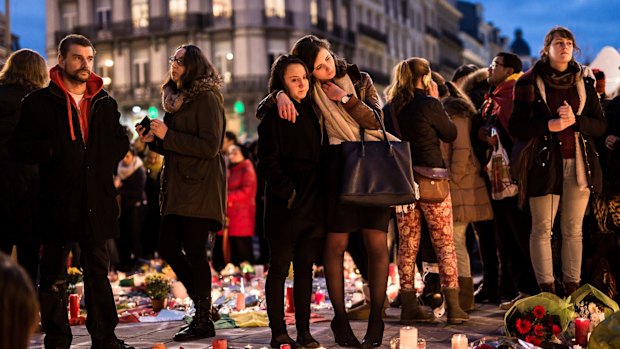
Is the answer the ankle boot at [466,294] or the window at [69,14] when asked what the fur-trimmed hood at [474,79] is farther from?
the window at [69,14]

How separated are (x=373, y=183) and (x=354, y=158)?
20 centimetres

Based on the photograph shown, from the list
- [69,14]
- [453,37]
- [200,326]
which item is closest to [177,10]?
[69,14]

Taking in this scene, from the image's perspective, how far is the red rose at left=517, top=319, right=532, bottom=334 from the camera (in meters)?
5.78

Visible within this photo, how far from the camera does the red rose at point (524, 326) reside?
578cm

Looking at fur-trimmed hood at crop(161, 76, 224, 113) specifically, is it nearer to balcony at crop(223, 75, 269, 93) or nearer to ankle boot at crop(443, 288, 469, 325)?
ankle boot at crop(443, 288, 469, 325)

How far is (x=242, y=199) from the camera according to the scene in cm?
1266

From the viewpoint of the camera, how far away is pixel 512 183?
752 cm

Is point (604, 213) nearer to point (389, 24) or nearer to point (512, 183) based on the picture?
point (512, 183)

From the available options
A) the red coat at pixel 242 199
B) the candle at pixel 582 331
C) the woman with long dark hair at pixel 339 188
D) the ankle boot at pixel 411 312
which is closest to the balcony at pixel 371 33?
the red coat at pixel 242 199

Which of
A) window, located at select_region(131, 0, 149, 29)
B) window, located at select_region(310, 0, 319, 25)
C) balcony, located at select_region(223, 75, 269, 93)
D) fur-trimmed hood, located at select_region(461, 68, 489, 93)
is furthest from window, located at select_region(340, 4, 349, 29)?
fur-trimmed hood, located at select_region(461, 68, 489, 93)

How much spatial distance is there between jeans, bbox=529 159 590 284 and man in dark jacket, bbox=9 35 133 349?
10.7 ft

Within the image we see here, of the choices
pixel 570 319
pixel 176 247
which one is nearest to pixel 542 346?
pixel 570 319

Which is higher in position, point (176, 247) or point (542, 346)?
point (176, 247)

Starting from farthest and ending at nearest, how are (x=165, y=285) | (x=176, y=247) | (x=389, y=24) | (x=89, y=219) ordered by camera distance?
(x=389, y=24) → (x=165, y=285) → (x=176, y=247) → (x=89, y=219)
